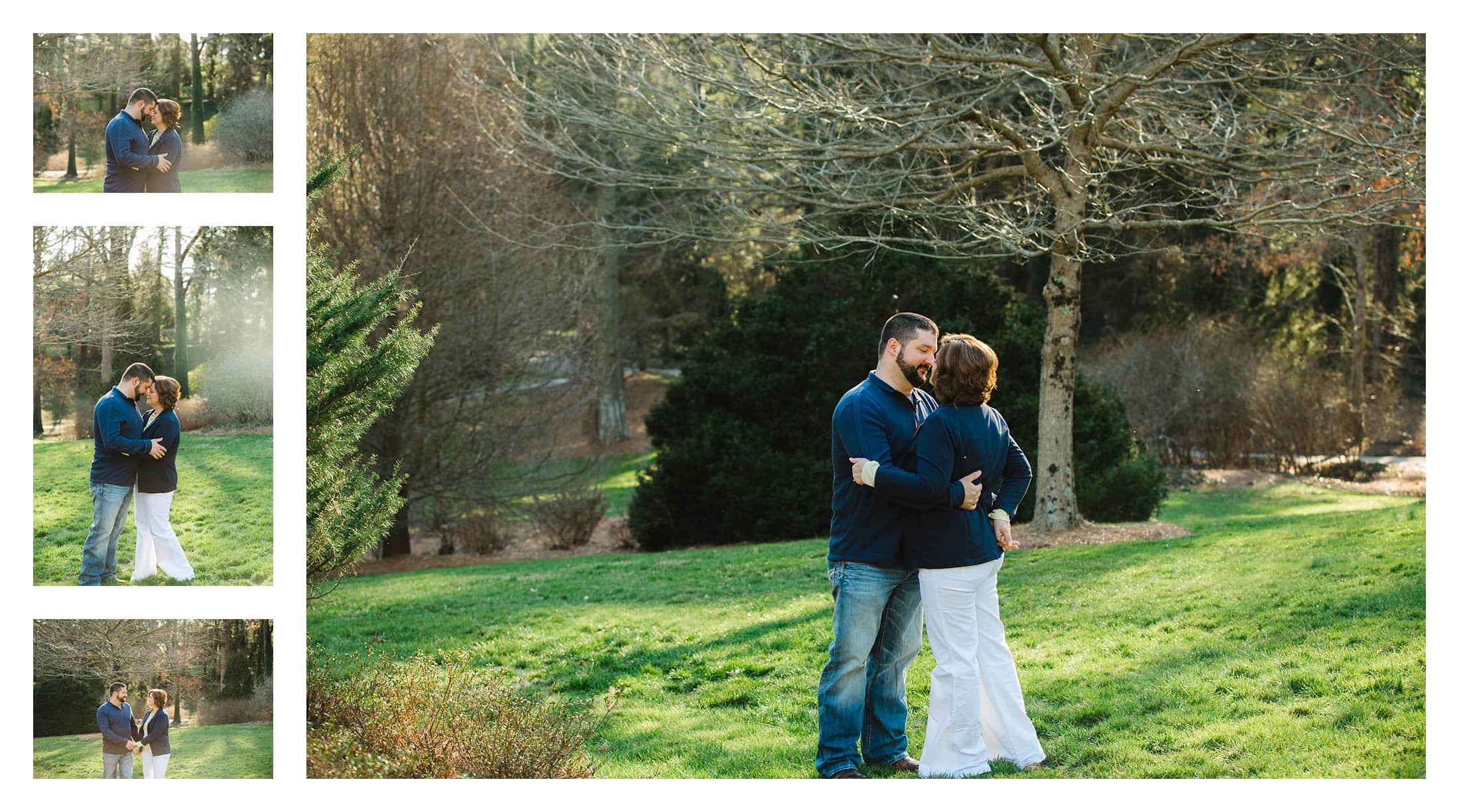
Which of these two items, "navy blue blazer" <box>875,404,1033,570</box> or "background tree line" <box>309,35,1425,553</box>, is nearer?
"navy blue blazer" <box>875,404,1033,570</box>

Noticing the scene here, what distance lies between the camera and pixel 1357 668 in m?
4.50

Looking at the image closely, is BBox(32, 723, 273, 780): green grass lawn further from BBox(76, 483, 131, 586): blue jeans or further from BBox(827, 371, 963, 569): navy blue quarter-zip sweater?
BBox(827, 371, 963, 569): navy blue quarter-zip sweater

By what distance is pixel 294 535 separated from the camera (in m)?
3.60

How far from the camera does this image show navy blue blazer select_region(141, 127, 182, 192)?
357 cm

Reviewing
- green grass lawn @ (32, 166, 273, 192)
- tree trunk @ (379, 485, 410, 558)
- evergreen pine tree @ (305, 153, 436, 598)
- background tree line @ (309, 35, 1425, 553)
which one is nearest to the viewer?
green grass lawn @ (32, 166, 273, 192)

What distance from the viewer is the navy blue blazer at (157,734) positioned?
351 centimetres

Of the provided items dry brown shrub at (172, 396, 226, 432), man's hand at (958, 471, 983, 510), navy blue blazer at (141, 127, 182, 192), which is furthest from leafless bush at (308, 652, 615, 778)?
navy blue blazer at (141, 127, 182, 192)

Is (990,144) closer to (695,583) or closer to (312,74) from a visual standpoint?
(695,583)

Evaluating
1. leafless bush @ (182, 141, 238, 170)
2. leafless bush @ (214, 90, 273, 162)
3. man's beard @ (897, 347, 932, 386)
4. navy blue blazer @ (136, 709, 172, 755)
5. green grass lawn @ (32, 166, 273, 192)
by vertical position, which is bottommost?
navy blue blazer @ (136, 709, 172, 755)

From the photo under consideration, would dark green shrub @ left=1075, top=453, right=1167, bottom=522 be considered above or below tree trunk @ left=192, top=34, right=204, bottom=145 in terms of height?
below

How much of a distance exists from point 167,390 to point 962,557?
2536 millimetres

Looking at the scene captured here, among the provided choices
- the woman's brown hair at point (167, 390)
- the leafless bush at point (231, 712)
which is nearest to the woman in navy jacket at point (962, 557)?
the leafless bush at point (231, 712)

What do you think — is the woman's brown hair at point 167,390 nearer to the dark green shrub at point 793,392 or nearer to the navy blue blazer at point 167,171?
the navy blue blazer at point 167,171

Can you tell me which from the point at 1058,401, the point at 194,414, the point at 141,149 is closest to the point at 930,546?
the point at 194,414
